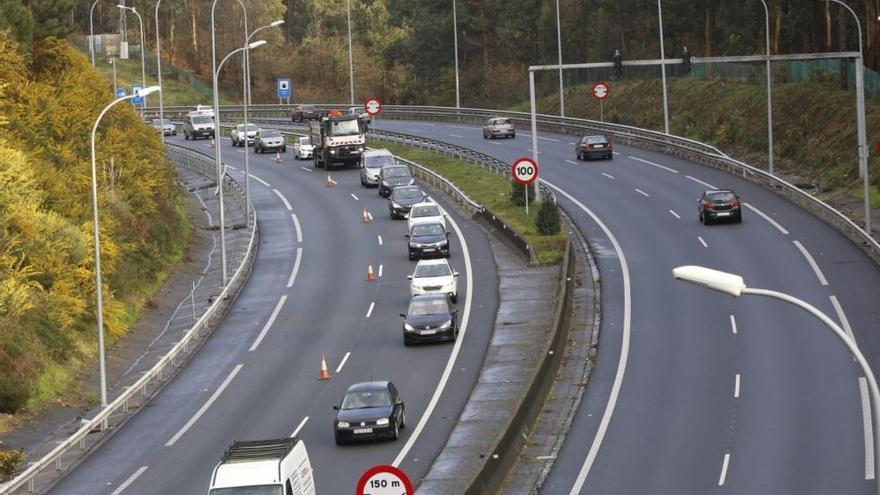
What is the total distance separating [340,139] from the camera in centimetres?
8194

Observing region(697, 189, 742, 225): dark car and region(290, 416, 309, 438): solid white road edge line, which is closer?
region(290, 416, 309, 438): solid white road edge line

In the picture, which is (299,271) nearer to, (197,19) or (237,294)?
(237,294)

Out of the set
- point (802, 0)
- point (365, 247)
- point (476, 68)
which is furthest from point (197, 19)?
point (365, 247)

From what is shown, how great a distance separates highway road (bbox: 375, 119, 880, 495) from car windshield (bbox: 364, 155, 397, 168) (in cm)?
1209

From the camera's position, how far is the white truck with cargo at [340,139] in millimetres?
81125

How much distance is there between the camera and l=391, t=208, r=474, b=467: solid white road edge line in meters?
34.3

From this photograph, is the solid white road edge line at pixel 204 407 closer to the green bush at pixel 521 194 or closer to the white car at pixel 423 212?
the white car at pixel 423 212

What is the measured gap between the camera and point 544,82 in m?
121

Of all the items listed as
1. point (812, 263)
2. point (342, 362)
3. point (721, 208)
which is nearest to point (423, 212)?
point (721, 208)

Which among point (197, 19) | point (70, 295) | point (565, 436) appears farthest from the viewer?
point (197, 19)

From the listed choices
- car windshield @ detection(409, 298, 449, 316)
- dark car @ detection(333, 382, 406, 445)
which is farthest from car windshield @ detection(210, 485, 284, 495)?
car windshield @ detection(409, 298, 449, 316)

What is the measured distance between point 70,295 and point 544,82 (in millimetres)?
78316

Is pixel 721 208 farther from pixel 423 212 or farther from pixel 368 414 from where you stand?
pixel 368 414

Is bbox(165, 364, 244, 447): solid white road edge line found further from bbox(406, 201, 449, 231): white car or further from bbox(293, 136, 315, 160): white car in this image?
bbox(293, 136, 315, 160): white car
